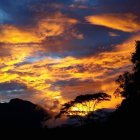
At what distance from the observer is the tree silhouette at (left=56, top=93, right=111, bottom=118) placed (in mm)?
85562

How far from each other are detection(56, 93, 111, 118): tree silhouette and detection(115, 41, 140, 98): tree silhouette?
10.4m

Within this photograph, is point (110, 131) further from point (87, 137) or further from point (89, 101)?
point (89, 101)

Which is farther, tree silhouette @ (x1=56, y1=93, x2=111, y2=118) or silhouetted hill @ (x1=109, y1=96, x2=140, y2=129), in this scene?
tree silhouette @ (x1=56, y1=93, x2=111, y2=118)

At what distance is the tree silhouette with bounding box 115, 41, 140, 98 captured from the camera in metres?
68.6

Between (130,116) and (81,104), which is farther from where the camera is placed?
(81,104)

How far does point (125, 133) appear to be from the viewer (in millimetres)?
50750

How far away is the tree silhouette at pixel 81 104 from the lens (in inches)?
3369

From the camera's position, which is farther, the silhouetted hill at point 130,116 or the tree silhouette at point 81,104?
the tree silhouette at point 81,104

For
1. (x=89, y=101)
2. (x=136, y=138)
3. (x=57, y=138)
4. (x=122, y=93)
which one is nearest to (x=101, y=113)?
(x=89, y=101)

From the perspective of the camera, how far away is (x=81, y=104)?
87.2 metres

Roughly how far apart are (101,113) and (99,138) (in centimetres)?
3575

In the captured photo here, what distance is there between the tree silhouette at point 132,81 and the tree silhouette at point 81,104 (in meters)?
10.4

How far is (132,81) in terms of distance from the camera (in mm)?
72812

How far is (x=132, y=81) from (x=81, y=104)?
60.0ft
